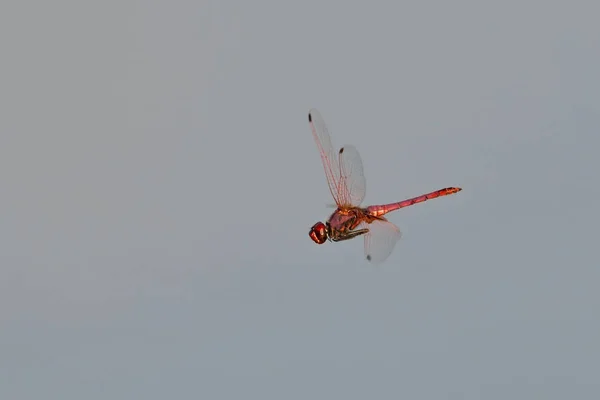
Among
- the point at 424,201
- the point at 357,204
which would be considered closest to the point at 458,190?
the point at 424,201

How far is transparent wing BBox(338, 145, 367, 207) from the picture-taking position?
79.3 ft

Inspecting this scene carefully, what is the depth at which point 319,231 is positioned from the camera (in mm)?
24562

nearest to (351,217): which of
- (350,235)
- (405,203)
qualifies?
(350,235)

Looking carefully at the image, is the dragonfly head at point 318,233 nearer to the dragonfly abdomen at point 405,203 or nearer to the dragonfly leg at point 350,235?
the dragonfly leg at point 350,235

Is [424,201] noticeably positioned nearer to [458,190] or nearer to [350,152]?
[458,190]

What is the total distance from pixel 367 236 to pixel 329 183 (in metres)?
1.53

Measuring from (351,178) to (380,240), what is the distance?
160 cm

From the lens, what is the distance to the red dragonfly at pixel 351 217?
24.1m

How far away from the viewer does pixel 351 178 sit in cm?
2434

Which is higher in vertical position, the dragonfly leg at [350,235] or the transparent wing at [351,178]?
the transparent wing at [351,178]

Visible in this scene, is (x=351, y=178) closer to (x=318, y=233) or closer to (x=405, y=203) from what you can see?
(x=318, y=233)

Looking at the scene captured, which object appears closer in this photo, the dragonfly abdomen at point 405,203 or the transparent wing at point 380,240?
the transparent wing at point 380,240

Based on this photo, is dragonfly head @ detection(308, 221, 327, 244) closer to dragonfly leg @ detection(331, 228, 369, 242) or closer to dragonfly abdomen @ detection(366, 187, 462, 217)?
dragonfly leg @ detection(331, 228, 369, 242)

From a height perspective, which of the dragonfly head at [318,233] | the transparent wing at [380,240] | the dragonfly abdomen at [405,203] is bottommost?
the transparent wing at [380,240]
